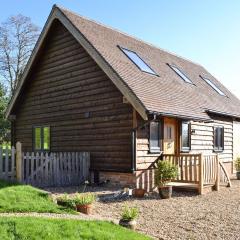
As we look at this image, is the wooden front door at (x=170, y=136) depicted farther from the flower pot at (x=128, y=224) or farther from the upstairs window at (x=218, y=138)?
the flower pot at (x=128, y=224)

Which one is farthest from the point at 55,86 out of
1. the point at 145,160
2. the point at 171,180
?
the point at 171,180

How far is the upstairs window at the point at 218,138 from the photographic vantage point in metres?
20.1

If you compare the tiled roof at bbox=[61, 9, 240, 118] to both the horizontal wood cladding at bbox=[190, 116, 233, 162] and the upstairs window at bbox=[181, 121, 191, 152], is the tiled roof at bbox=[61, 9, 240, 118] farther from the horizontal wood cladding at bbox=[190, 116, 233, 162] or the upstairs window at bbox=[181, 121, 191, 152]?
the upstairs window at bbox=[181, 121, 191, 152]

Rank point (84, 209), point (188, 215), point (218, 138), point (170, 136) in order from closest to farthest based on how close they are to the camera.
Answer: point (84, 209) < point (188, 215) < point (170, 136) < point (218, 138)

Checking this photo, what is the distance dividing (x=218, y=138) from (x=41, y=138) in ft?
30.6

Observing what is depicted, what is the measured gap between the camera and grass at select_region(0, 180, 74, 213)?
8914 mm

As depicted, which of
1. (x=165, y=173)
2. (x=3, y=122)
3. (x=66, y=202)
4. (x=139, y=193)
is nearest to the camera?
(x=66, y=202)

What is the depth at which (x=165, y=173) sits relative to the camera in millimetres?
13516

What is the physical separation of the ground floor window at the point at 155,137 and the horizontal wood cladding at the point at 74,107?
1.05m

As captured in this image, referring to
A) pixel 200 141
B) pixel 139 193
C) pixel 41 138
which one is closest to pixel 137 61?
pixel 200 141

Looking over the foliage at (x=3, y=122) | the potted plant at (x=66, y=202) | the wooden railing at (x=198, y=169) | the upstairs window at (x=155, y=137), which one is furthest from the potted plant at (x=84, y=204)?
the foliage at (x=3, y=122)

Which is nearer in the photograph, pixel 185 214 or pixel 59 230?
pixel 59 230

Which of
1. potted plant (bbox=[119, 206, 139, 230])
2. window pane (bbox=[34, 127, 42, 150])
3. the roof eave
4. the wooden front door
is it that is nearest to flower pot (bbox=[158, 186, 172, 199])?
the roof eave

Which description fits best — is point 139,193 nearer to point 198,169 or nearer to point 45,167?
point 198,169
